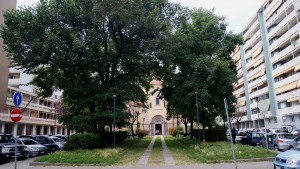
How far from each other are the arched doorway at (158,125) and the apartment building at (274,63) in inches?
801

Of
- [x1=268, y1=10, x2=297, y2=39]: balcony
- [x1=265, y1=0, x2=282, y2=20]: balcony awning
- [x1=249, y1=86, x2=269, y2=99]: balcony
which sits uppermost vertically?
[x1=265, y1=0, x2=282, y2=20]: balcony awning

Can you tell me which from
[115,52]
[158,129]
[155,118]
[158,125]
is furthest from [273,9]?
[158,129]

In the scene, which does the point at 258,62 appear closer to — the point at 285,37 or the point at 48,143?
the point at 285,37

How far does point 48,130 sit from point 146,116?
970 inches

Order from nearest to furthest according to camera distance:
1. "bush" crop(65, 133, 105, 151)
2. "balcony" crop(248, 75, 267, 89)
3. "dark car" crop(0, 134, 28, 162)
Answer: "dark car" crop(0, 134, 28, 162) < "bush" crop(65, 133, 105, 151) < "balcony" crop(248, 75, 267, 89)

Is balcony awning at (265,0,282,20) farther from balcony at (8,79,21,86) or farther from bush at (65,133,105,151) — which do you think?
balcony at (8,79,21,86)

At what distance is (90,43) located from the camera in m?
23.9

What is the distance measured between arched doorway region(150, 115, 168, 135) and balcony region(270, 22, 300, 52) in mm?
33060

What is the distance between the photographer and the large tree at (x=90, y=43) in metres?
22.8

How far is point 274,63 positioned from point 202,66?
3034 cm

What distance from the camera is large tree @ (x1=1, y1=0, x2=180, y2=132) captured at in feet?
74.9

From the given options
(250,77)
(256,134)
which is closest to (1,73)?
(256,134)

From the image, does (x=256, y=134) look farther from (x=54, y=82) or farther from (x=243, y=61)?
(x=243, y=61)

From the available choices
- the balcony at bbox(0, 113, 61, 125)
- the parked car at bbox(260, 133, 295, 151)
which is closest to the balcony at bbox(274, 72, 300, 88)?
the parked car at bbox(260, 133, 295, 151)
